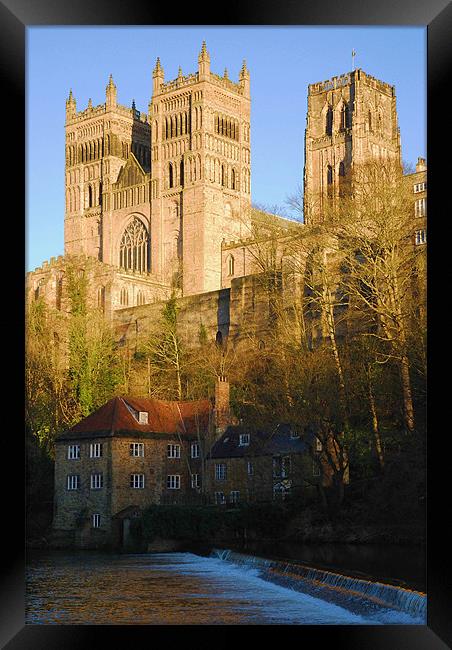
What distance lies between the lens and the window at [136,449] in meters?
21.5

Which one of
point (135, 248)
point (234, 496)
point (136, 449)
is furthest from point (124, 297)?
point (234, 496)

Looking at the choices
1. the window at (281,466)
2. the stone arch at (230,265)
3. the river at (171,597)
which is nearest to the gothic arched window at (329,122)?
the stone arch at (230,265)

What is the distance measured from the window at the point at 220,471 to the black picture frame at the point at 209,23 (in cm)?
1154

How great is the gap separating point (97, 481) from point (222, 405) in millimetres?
3246

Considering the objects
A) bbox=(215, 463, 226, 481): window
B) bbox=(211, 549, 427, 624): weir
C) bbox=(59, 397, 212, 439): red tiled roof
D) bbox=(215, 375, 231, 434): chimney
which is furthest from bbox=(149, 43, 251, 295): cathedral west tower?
bbox=(211, 549, 427, 624): weir

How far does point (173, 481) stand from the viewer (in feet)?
70.6

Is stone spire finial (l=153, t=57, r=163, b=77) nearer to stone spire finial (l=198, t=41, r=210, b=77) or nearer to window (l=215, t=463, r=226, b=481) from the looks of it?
stone spire finial (l=198, t=41, r=210, b=77)

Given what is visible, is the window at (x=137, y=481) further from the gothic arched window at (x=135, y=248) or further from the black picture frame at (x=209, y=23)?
the gothic arched window at (x=135, y=248)

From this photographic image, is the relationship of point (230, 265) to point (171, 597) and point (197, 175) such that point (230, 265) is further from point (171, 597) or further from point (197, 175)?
point (171, 597)

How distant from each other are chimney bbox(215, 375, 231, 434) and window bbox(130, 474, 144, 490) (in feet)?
6.20

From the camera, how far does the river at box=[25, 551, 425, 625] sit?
39.8 ft

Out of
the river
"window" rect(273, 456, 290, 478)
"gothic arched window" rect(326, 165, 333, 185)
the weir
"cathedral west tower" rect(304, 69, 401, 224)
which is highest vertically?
"cathedral west tower" rect(304, 69, 401, 224)
